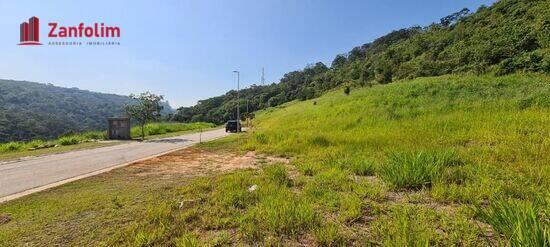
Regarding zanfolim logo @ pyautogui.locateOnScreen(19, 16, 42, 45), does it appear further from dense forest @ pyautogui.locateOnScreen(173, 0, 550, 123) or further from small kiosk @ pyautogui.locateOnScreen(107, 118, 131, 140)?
dense forest @ pyautogui.locateOnScreen(173, 0, 550, 123)

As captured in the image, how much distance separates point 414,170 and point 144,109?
3116cm

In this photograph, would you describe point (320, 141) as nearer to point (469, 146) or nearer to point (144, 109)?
point (469, 146)

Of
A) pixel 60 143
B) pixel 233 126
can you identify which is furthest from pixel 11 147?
pixel 233 126

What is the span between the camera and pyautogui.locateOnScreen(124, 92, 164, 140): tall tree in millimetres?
32281

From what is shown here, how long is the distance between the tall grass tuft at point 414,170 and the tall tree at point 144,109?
99.1 ft

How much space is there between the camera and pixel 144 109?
32.3 meters

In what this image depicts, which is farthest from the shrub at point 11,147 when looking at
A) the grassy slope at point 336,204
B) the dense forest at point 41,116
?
the dense forest at point 41,116

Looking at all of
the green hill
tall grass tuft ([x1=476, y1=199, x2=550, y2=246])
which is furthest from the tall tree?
tall grass tuft ([x1=476, y1=199, x2=550, y2=246])

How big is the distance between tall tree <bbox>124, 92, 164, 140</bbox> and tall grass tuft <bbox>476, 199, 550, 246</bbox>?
3274cm

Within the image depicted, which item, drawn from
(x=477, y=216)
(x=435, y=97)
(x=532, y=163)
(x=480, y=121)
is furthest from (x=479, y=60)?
(x=477, y=216)

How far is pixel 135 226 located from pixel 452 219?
453 centimetres

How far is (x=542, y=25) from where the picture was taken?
35.9m

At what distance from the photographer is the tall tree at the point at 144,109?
3228 cm

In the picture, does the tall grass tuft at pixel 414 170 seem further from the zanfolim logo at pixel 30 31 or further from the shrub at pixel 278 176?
the zanfolim logo at pixel 30 31
